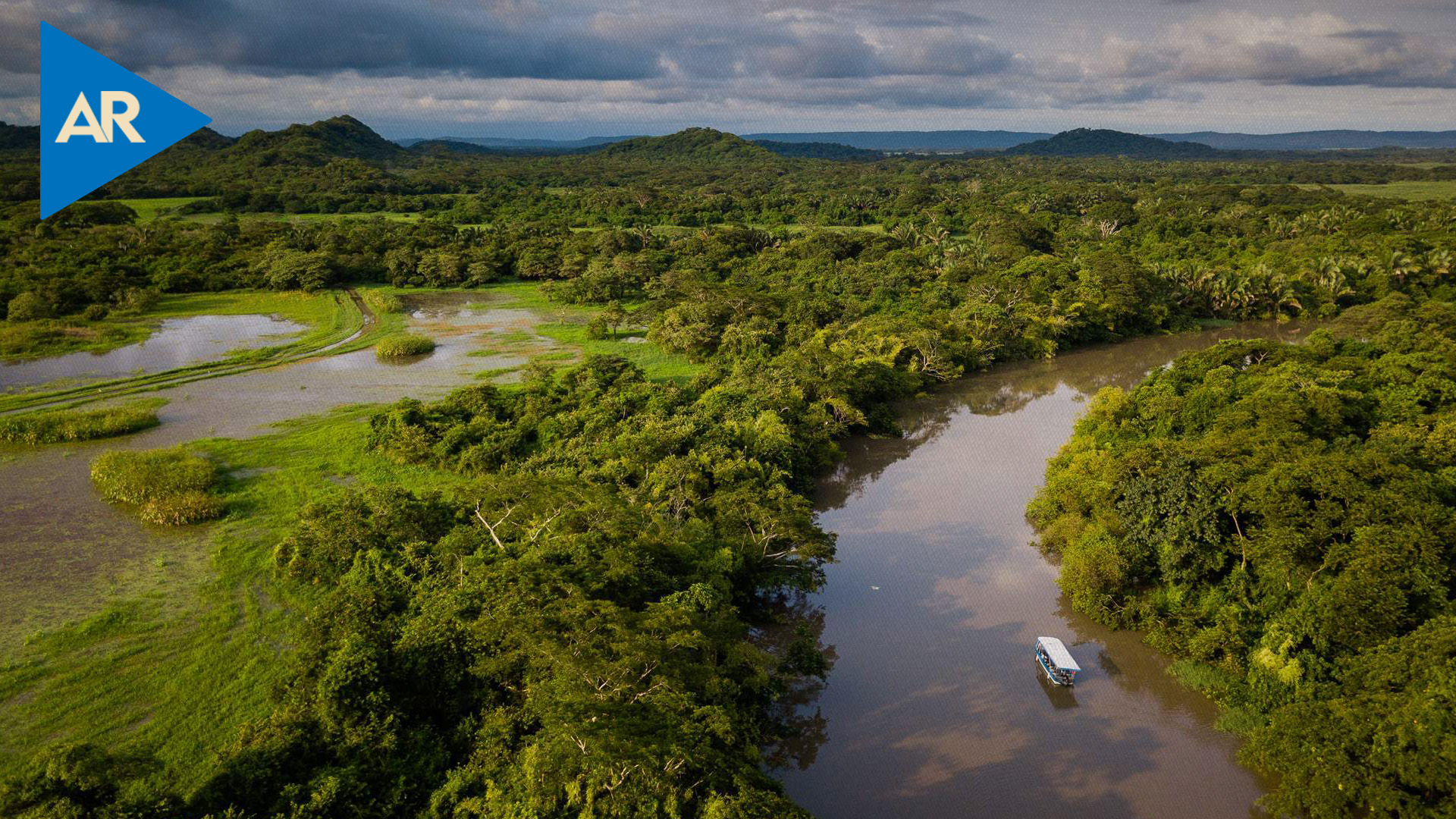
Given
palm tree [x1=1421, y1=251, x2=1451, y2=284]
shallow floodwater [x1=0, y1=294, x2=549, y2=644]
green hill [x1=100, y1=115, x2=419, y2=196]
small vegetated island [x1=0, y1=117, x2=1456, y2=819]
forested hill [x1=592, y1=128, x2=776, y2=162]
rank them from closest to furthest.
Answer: small vegetated island [x1=0, y1=117, x2=1456, y2=819] → shallow floodwater [x1=0, y1=294, x2=549, y2=644] → palm tree [x1=1421, y1=251, x2=1451, y2=284] → green hill [x1=100, y1=115, x2=419, y2=196] → forested hill [x1=592, y1=128, x2=776, y2=162]

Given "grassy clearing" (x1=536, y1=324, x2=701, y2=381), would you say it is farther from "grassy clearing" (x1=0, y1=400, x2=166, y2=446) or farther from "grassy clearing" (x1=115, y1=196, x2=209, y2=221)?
"grassy clearing" (x1=115, y1=196, x2=209, y2=221)

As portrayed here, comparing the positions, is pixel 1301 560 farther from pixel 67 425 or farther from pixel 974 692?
pixel 67 425

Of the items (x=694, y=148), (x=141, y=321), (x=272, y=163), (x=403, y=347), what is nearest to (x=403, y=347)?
(x=403, y=347)

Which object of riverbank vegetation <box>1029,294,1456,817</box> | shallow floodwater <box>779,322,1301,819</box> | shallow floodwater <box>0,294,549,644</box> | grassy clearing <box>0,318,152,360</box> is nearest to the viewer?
riverbank vegetation <box>1029,294,1456,817</box>

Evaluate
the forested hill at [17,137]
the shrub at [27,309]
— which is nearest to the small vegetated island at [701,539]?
the shrub at [27,309]

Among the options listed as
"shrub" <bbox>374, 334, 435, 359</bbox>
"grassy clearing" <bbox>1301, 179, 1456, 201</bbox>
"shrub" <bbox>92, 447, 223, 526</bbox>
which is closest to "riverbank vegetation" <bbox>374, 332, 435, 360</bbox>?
"shrub" <bbox>374, 334, 435, 359</bbox>

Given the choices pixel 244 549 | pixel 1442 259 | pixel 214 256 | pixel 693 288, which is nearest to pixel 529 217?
pixel 214 256
